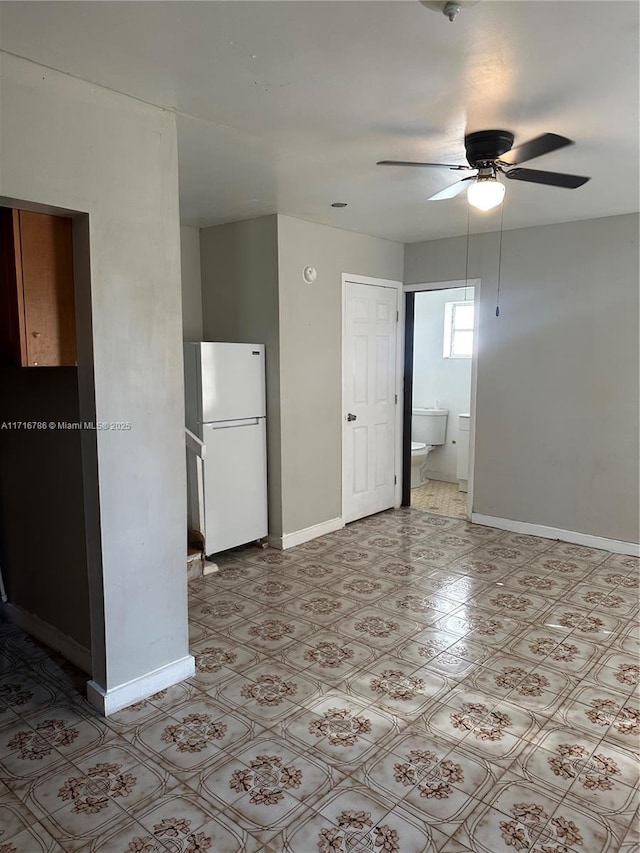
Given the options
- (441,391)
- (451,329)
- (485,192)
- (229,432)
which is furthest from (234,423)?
(451,329)

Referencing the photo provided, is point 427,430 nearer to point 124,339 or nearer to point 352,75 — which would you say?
point 124,339

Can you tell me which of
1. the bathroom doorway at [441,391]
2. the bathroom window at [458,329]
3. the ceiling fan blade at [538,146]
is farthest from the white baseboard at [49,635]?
the bathroom window at [458,329]

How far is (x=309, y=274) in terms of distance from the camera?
4.27m

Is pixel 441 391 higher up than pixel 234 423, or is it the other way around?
pixel 441 391

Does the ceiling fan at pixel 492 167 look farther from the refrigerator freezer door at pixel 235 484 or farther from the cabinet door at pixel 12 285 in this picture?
the refrigerator freezer door at pixel 235 484

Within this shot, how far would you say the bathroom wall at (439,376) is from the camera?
21.4 feet

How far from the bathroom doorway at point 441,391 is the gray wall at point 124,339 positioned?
406 cm

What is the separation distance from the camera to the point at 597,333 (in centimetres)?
423

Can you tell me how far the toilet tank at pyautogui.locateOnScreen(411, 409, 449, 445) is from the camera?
661cm

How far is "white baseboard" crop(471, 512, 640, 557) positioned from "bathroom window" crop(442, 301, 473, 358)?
2.23 metres

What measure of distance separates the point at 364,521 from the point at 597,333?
93.2 inches

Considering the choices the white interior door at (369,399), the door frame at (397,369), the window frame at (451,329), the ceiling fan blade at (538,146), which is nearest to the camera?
the ceiling fan blade at (538,146)

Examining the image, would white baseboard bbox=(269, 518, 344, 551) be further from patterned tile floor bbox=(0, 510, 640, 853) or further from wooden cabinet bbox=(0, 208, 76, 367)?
wooden cabinet bbox=(0, 208, 76, 367)

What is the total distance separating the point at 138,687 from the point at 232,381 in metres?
2.12
